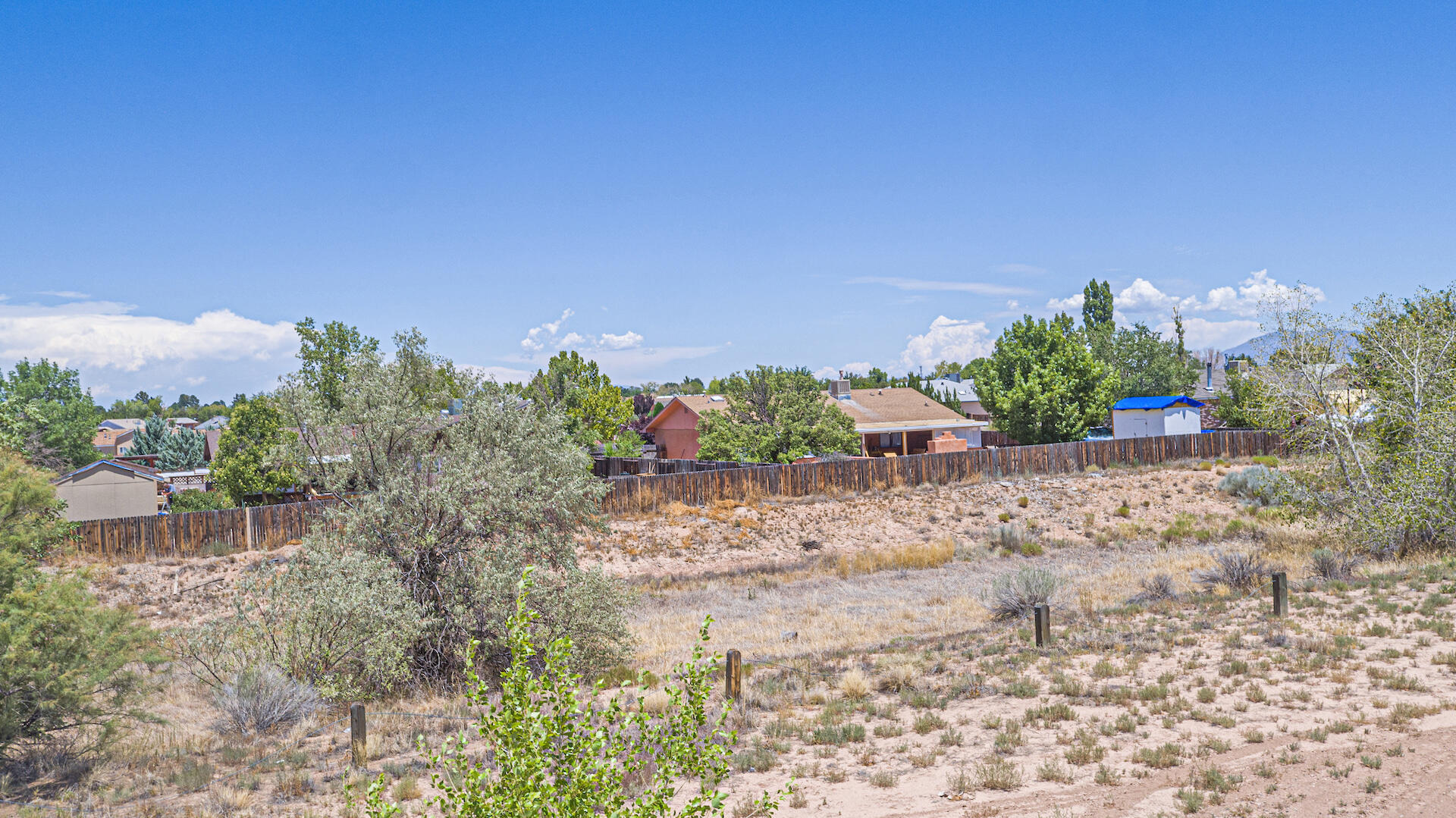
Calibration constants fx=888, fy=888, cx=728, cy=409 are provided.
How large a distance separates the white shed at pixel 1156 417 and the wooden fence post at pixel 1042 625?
108 feet

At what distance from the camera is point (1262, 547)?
2434 cm

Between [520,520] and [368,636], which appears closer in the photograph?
[368,636]

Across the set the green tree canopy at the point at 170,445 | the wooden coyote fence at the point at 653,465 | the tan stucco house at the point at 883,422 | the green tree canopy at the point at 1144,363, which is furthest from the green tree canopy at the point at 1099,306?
the green tree canopy at the point at 170,445

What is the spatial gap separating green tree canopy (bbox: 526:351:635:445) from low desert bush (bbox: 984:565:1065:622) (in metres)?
34.9

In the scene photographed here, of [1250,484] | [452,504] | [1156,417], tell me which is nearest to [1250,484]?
[1250,484]

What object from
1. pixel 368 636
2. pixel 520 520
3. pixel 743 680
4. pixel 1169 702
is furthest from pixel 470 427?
pixel 1169 702

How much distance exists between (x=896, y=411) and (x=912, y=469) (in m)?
19.5

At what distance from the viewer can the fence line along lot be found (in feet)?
81.5

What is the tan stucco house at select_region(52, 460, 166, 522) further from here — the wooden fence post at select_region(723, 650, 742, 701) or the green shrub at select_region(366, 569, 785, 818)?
the green shrub at select_region(366, 569, 785, 818)

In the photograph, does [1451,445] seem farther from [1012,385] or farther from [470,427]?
[1012,385]

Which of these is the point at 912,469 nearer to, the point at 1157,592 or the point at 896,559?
the point at 896,559

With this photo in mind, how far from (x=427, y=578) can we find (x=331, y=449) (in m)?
2.42

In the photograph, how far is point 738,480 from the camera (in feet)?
107

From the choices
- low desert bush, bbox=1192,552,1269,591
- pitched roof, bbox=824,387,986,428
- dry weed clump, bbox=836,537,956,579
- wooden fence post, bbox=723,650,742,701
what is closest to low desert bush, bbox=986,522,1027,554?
dry weed clump, bbox=836,537,956,579
